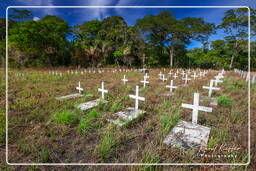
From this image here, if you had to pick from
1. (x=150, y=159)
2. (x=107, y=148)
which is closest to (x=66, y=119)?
(x=107, y=148)

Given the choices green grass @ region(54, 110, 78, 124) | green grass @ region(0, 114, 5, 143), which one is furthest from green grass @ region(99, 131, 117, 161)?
green grass @ region(0, 114, 5, 143)

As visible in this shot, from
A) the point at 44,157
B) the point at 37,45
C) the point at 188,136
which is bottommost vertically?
the point at 44,157

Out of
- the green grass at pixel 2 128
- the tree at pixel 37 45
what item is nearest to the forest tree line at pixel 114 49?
the tree at pixel 37 45

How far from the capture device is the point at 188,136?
1879 mm

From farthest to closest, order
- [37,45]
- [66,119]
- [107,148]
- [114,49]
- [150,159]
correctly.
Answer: [114,49]
[37,45]
[66,119]
[107,148]
[150,159]

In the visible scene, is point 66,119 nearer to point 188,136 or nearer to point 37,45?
point 188,136

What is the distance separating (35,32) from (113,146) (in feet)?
72.3

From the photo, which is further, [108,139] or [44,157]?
[108,139]

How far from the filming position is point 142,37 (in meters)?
21.2

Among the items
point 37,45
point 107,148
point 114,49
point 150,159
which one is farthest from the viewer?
point 114,49

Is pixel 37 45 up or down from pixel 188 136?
up

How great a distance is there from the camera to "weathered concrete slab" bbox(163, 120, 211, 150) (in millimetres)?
1667

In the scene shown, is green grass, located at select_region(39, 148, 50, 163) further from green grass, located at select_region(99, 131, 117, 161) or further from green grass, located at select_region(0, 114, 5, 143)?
green grass, located at select_region(0, 114, 5, 143)

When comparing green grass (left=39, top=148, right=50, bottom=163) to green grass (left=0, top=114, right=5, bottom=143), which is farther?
green grass (left=0, top=114, right=5, bottom=143)
